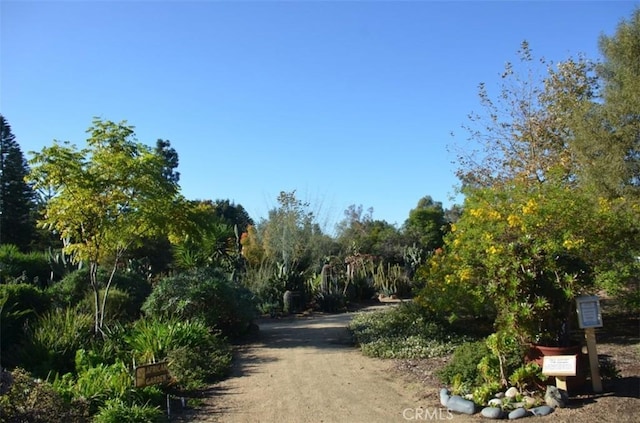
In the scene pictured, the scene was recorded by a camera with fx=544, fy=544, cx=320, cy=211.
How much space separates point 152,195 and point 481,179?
37.5 feet

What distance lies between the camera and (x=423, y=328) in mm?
10172

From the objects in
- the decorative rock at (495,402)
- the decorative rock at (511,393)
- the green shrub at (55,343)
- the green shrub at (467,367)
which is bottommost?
the decorative rock at (495,402)

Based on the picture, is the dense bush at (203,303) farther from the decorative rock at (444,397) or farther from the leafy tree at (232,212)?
the leafy tree at (232,212)

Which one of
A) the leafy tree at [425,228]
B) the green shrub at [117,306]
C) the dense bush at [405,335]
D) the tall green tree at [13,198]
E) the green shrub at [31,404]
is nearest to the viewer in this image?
the green shrub at [31,404]

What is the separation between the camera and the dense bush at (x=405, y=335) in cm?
898

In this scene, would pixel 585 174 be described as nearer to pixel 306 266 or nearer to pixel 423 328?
pixel 423 328

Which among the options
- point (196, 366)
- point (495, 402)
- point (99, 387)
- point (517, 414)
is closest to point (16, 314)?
point (196, 366)

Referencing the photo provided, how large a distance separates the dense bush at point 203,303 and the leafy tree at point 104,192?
1070 mm

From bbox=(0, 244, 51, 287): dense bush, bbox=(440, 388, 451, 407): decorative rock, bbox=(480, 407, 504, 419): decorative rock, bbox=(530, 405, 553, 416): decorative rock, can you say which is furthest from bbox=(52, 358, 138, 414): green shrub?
bbox=(0, 244, 51, 287): dense bush

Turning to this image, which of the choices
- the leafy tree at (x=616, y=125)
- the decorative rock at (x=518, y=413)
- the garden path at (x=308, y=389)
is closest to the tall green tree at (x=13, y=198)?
the garden path at (x=308, y=389)

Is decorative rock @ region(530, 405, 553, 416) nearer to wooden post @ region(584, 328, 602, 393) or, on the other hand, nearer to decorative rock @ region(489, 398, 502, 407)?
decorative rock @ region(489, 398, 502, 407)

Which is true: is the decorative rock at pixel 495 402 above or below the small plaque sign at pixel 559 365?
below

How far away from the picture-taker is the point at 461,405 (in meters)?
5.75

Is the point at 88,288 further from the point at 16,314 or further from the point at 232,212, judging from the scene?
the point at 232,212
